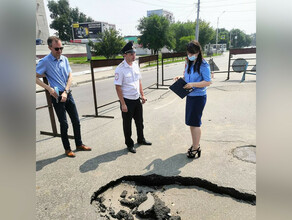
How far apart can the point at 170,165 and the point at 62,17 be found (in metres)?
76.0

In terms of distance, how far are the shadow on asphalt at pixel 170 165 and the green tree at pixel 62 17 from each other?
2921 inches

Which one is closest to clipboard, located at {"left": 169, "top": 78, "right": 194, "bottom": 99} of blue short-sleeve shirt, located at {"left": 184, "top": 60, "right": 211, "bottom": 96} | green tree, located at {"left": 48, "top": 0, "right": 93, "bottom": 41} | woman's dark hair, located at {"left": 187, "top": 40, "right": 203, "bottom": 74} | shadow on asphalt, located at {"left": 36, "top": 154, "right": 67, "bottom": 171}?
blue short-sleeve shirt, located at {"left": 184, "top": 60, "right": 211, "bottom": 96}

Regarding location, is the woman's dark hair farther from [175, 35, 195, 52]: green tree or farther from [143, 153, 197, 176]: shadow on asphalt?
[175, 35, 195, 52]: green tree

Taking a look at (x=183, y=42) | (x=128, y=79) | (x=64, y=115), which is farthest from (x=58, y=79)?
(x=183, y=42)

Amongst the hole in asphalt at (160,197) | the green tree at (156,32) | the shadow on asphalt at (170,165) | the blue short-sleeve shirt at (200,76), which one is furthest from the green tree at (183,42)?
the hole in asphalt at (160,197)

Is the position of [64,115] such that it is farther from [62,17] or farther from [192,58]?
[62,17]

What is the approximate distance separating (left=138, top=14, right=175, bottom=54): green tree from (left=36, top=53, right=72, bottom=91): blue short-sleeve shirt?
38110 mm

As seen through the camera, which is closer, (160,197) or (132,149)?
(160,197)

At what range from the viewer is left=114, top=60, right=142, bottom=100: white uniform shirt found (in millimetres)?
3627

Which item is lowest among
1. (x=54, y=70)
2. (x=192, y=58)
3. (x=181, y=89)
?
(x=181, y=89)

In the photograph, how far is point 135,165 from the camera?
3418 mm

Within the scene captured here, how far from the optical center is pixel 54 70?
11.3 ft
